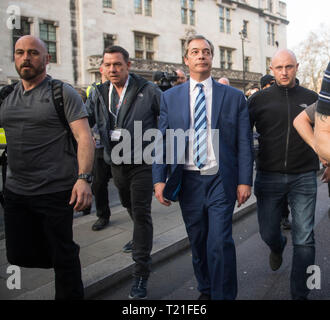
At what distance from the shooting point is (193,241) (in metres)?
2.90

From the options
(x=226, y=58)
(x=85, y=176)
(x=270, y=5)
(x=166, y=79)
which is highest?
(x=270, y=5)

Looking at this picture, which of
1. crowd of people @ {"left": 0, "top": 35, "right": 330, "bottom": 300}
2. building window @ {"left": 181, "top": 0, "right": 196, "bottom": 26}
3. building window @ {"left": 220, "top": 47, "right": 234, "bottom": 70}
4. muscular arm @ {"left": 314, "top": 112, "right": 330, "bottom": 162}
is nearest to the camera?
muscular arm @ {"left": 314, "top": 112, "right": 330, "bottom": 162}

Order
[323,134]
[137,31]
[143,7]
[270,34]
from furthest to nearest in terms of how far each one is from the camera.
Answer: [270,34] → [143,7] → [137,31] → [323,134]

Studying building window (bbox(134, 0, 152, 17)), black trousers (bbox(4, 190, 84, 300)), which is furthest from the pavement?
building window (bbox(134, 0, 152, 17))

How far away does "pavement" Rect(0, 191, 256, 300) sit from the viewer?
3194mm

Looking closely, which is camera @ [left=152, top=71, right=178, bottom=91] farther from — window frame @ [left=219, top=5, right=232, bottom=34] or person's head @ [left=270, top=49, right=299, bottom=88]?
window frame @ [left=219, top=5, right=232, bottom=34]

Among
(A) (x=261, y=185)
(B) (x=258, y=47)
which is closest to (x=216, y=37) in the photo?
(B) (x=258, y=47)

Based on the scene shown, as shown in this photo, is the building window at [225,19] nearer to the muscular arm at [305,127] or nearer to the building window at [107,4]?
the building window at [107,4]

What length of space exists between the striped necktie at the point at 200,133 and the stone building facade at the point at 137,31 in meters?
17.7

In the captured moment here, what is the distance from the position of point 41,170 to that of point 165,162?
0.97m

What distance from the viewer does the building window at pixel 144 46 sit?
24.9 meters

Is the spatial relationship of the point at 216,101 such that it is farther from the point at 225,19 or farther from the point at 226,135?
the point at 225,19

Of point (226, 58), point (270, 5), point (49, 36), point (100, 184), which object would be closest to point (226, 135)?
point (100, 184)

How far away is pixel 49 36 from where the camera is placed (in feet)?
66.0
